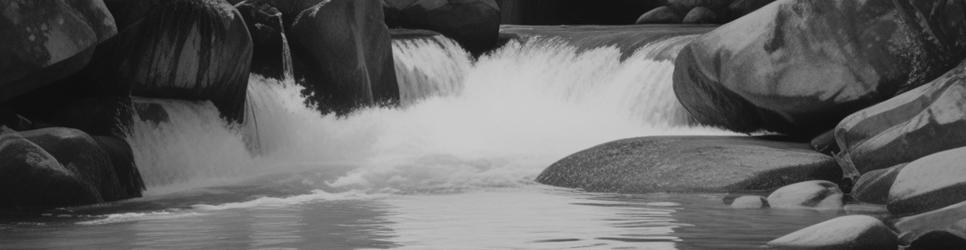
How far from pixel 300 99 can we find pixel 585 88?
14.7ft

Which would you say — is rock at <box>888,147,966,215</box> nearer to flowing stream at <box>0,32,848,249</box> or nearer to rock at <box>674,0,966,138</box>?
flowing stream at <box>0,32,848,249</box>

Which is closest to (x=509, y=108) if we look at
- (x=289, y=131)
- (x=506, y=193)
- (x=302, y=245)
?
(x=289, y=131)

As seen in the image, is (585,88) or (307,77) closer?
(307,77)

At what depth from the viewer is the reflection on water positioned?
854cm

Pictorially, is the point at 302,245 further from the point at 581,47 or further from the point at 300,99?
the point at 581,47

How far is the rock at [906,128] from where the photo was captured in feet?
39.4

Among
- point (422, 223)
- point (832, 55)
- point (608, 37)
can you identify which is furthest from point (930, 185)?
point (608, 37)

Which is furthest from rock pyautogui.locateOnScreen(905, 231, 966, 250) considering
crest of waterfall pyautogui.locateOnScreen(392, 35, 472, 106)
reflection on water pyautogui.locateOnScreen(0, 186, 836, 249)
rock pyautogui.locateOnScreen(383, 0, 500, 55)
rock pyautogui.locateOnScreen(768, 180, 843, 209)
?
rock pyautogui.locateOnScreen(383, 0, 500, 55)

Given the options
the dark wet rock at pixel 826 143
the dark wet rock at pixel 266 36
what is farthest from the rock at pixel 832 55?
the dark wet rock at pixel 266 36

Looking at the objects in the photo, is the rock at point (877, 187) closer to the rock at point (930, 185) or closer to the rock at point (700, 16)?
the rock at point (930, 185)

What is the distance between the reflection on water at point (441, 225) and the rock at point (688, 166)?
0.60 metres

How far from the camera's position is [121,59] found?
13.7 metres

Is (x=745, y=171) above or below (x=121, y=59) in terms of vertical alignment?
below

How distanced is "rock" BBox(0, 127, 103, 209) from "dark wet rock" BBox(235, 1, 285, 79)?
6.29 m
